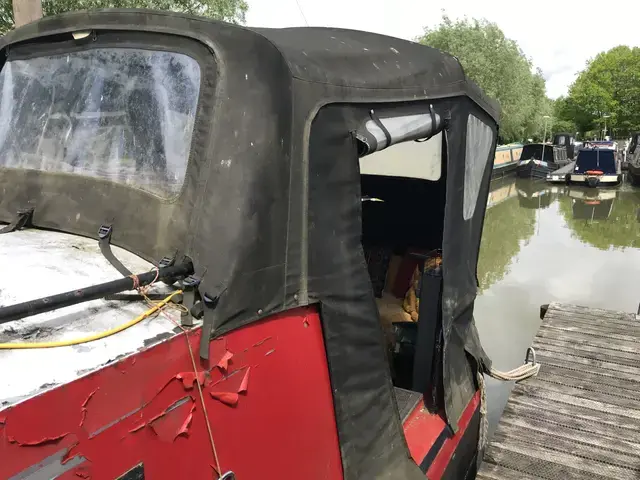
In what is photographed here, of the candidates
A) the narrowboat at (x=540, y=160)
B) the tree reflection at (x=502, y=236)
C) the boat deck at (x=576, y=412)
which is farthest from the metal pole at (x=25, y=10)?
the narrowboat at (x=540, y=160)

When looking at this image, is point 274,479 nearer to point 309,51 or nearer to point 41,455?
point 41,455

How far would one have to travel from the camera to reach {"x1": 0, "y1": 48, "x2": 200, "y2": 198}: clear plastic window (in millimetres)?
2025

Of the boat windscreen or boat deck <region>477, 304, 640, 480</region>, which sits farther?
the boat windscreen

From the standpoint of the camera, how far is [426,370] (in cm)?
358

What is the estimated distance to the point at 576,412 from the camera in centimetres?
459

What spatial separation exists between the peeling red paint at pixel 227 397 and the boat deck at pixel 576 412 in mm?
2720

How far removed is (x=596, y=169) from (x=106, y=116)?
1226 inches

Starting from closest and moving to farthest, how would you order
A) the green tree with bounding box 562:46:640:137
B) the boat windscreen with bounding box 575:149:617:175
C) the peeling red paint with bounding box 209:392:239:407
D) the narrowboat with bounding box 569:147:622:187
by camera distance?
the peeling red paint with bounding box 209:392:239:407 < the narrowboat with bounding box 569:147:622:187 < the boat windscreen with bounding box 575:149:617:175 < the green tree with bounding box 562:46:640:137

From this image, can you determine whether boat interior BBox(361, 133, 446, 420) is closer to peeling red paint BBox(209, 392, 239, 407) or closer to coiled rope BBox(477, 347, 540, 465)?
coiled rope BBox(477, 347, 540, 465)

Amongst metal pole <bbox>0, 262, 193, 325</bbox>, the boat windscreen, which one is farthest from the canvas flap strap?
the boat windscreen

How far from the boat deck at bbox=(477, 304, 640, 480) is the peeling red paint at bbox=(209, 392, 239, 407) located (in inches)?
107

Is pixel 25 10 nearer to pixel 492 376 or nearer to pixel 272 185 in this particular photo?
pixel 272 185

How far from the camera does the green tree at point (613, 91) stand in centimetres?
4844

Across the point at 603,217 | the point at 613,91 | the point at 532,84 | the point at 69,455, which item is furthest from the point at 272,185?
the point at 613,91
